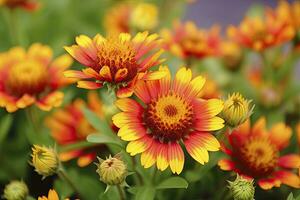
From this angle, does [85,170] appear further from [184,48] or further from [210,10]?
[210,10]

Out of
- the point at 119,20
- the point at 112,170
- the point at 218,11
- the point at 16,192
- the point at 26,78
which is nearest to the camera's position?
the point at 112,170

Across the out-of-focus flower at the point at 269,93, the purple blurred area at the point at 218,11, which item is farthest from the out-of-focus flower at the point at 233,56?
the purple blurred area at the point at 218,11

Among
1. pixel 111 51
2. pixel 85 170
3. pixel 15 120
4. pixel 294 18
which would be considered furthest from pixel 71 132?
pixel 294 18

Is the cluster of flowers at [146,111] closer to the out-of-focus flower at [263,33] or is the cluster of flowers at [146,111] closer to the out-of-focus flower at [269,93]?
the out-of-focus flower at [263,33]

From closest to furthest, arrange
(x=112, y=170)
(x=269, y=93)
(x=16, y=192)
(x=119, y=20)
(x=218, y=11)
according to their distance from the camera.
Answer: (x=112, y=170), (x=16, y=192), (x=269, y=93), (x=119, y=20), (x=218, y=11)

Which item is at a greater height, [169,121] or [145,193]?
[169,121]

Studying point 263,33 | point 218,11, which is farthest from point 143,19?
point 218,11

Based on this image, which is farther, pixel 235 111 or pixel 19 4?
pixel 19 4

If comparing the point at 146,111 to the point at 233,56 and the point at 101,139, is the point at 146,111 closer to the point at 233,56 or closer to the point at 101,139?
the point at 101,139
